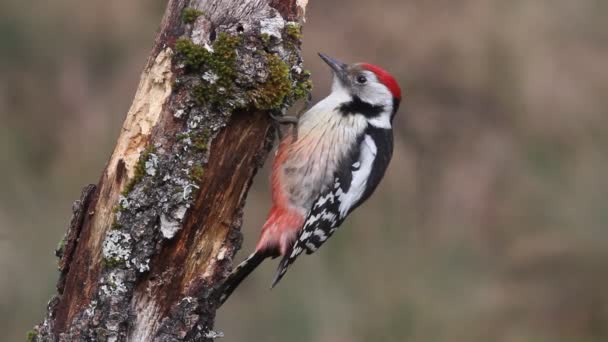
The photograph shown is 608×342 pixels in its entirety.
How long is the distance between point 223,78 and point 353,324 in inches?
163

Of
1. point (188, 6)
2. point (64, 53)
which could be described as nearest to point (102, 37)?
point (64, 53)

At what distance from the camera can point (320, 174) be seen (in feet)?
14.9

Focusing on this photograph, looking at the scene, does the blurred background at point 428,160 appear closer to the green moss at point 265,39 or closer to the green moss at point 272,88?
the green moss at point 272,88

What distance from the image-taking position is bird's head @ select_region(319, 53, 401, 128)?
15.5ft

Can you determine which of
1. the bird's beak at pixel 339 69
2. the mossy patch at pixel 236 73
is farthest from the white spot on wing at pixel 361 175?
the mossy patch at pixel 236 73

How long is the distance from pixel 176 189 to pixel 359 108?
1540mm

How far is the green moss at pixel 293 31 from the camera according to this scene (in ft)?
11.9

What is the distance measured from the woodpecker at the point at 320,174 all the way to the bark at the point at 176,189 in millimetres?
859

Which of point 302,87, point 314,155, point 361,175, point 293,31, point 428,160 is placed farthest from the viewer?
point 428,160

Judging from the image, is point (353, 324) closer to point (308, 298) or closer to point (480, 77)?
point (308, 298)

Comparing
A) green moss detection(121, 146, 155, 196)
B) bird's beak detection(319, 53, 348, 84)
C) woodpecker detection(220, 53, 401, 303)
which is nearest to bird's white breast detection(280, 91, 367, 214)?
woodpecker detection(220, 53, 401, 303)

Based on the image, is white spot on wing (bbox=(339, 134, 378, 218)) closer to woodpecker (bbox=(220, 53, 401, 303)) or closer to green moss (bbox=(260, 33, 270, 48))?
woodpecker (bbox=(220, 53, 401, 303))

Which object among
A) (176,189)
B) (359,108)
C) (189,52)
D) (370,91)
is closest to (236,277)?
(176,189)

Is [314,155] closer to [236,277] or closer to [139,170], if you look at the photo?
[236,277]
